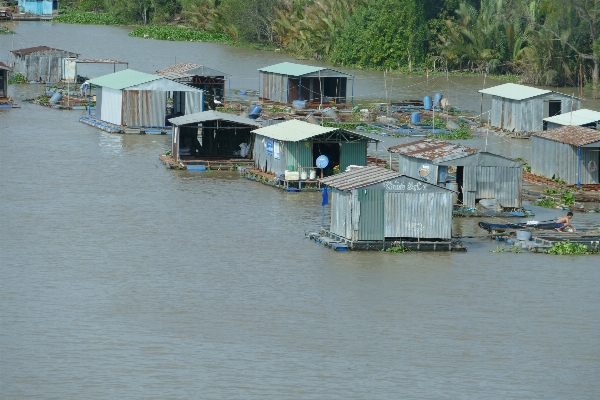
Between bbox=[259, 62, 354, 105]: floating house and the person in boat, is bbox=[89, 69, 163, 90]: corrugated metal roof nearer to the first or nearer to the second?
bbox=[259, 62, 354, 105]: floating house

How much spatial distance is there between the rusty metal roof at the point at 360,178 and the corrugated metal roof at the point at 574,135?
8.72m

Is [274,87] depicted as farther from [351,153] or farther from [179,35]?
[179,35]

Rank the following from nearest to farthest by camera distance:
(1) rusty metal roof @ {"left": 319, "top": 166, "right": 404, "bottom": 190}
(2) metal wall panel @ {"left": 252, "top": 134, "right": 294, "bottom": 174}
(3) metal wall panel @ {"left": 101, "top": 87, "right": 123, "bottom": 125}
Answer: (1) rusty metal roof @ {"left": 319, "top": 166, "right": 404, "bottom": 190}, (2) metal wall panel @ {"left": 252, "top": 134, "right": 294, "bottom": 174}, (3) metal wall panel @ {"left": 101, "top": 87, "right": 123, "bottom": 125}

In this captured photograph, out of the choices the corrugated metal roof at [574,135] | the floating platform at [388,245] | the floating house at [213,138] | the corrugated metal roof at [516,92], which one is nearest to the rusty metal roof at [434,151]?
the corrugated metal roof at [574,135]

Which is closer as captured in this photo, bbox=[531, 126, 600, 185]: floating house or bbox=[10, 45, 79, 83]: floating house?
bbox=[531, 126, 600, 185]: floating house

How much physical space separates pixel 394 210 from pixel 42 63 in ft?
120

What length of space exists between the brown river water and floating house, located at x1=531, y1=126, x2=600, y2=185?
3.44 meters

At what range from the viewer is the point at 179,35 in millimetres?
90250

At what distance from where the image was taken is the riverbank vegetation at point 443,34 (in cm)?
6316

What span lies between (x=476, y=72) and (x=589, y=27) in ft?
30.2

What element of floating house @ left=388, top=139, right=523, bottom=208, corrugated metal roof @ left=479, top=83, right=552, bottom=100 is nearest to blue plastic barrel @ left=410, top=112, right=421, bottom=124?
corrugated metal roof @ left=479, top=83, right=552, bottom=100

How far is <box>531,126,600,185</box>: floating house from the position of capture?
114 ft

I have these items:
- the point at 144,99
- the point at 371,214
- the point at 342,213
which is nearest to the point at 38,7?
the point at 144,99

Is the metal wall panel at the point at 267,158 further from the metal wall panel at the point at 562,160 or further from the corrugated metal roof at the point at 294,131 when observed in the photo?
the metal wall panel at the point at 562,160
